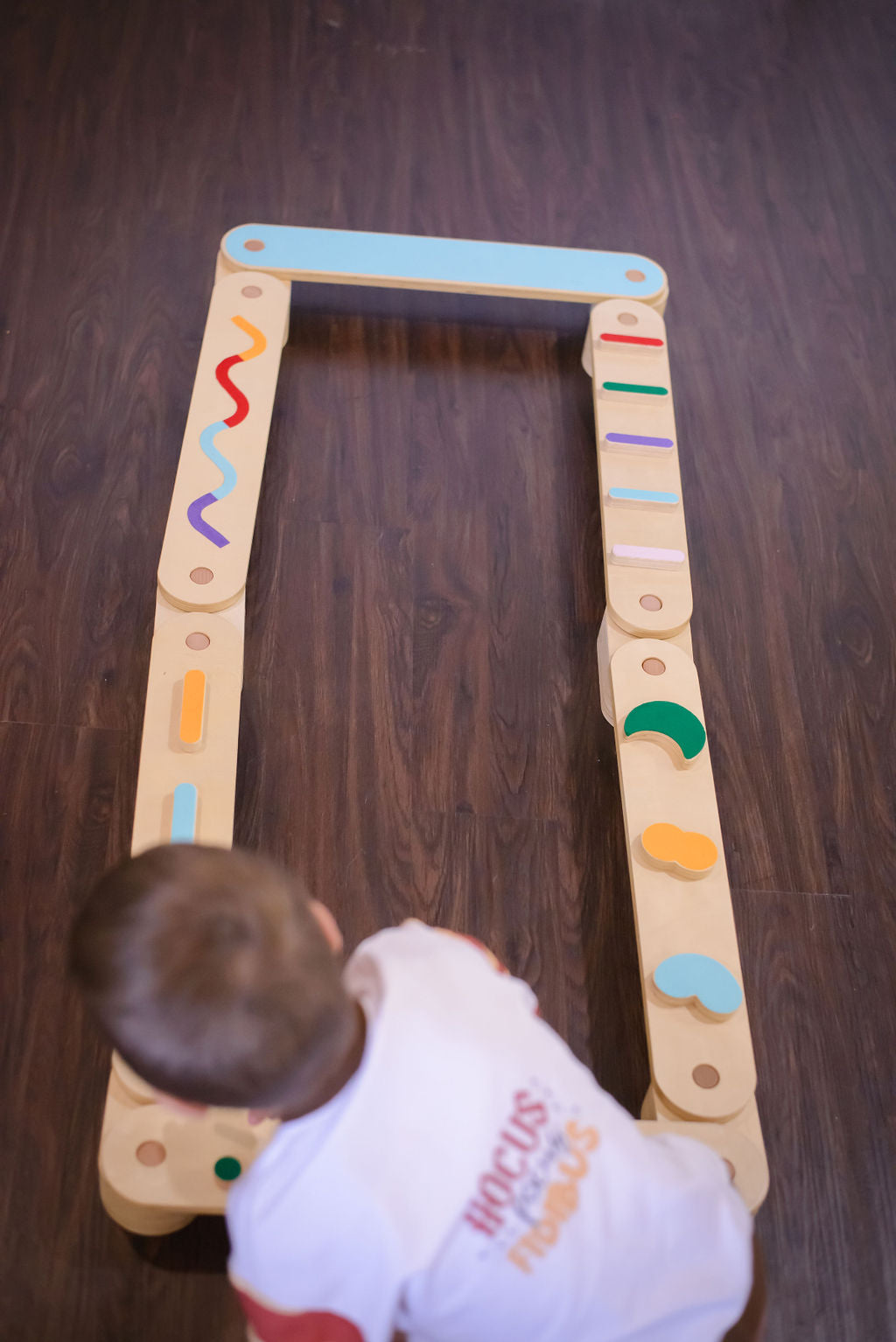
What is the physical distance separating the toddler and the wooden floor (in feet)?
1.46

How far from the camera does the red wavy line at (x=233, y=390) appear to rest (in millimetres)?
1611

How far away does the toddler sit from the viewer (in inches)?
25.8

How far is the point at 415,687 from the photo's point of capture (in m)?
1.53

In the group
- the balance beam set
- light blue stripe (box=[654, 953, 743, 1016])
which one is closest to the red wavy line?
the balance beam set

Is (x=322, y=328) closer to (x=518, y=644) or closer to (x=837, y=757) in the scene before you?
(x=518, y=644)

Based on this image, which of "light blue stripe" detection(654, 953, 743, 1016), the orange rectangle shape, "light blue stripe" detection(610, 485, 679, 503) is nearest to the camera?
"light blue stripe" detection(654, 953, 743, 1016)

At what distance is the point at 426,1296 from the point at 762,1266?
0.30 metres

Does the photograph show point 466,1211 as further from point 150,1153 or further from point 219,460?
point 219,460

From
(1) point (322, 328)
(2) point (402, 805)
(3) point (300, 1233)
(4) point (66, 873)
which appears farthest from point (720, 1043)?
(1) point (322, 328)

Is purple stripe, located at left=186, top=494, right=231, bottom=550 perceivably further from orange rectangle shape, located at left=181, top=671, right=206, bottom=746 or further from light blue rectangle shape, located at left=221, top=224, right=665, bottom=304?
light blue rectangle shape, located at left=221, top=224, right=665, bottom=304

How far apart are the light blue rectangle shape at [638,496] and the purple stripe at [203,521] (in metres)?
0.53

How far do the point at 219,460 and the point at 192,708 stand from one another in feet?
1.34

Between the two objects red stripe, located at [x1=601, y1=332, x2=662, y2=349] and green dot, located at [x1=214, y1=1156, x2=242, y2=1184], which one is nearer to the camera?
green dot, located at [x1=214, y1=1156, x2=242, y2=1184]

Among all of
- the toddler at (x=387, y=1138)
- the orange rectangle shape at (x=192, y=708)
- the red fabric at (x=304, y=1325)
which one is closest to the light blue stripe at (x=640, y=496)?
the orange rectangle shape at (x=192, y=708)
